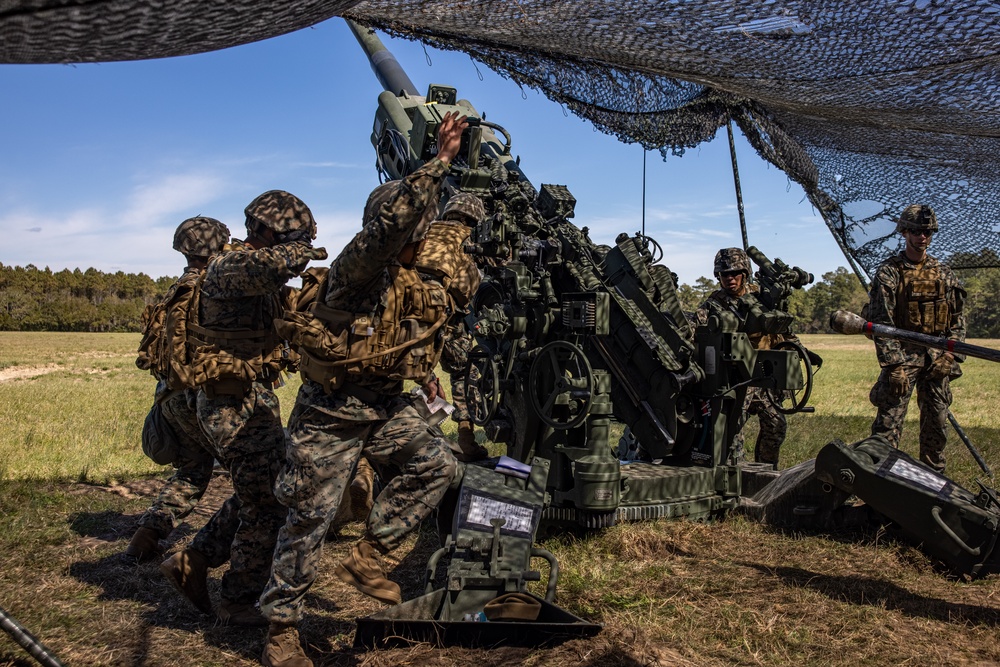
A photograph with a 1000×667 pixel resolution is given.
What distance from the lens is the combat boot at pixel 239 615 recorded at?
437 cm

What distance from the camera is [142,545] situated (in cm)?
536

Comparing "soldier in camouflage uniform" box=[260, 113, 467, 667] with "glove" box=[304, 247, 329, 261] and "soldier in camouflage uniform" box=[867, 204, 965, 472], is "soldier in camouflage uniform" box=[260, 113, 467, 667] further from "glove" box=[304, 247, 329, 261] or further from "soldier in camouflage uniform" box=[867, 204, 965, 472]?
"soldier in camouflage uniform" box=[867, 204, 965, 472]

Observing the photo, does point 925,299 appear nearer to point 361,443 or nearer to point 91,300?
point 361,443

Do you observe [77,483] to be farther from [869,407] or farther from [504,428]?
[869,407]

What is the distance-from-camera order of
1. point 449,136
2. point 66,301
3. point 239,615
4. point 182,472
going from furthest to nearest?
point 66,301 → point 182,472 → point 239,615 → point 449,136

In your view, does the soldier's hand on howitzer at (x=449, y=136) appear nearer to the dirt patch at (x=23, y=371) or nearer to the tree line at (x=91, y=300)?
the dirt patch at (x=23, y=371)

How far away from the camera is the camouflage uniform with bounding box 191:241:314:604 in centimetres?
427

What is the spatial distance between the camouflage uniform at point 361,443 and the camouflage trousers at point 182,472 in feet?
5.29

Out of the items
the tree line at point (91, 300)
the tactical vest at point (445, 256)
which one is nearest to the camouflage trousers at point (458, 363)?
the tactical vest at point (445, 256)

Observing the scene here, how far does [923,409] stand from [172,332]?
6.20 m

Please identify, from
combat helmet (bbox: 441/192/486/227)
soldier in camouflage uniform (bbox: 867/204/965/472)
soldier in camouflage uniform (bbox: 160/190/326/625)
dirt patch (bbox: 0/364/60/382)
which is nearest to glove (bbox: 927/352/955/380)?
soldier in camouflage uniform (bbox: 867/204/965/472)

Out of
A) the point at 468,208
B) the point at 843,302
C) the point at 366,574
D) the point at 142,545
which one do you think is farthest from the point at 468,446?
the point at 843,302

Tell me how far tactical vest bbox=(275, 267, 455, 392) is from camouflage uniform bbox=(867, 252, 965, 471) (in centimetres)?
458

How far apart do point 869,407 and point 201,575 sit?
41.8 ft
